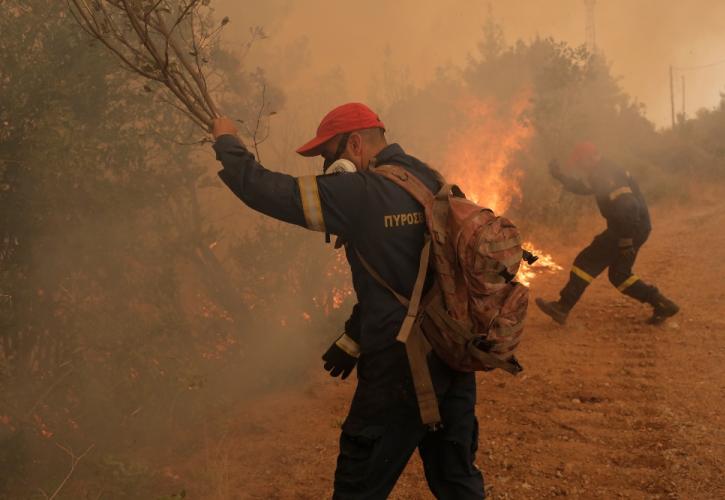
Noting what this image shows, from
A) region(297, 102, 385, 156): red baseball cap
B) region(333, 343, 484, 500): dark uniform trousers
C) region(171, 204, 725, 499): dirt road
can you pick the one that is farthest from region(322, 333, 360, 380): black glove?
region(171, 204, 725, 499): dirt road

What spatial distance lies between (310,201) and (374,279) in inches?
16.7

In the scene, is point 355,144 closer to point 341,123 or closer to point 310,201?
point 341,123

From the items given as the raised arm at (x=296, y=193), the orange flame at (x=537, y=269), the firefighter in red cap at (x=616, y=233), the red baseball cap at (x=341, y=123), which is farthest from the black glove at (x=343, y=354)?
the orange flame at (x=537, y=269)

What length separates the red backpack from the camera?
7.06 ft

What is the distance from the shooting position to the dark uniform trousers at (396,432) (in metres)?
2.29

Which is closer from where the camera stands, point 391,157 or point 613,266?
point 391,157

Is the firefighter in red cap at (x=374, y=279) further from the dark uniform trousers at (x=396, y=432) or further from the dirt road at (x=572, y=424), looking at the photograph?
the dirt road at (x=572, y=424)

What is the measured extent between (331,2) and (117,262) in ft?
53.4

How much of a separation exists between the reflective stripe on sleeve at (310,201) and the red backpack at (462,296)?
12.1 inches

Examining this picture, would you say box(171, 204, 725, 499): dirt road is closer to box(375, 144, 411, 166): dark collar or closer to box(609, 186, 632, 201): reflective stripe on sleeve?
box(609, 186, 632, 201): reflective stripe on sleeve

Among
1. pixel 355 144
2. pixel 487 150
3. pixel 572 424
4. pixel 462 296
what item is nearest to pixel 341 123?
pixel 355 144

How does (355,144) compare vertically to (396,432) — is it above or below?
above

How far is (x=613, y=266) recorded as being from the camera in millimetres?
5855

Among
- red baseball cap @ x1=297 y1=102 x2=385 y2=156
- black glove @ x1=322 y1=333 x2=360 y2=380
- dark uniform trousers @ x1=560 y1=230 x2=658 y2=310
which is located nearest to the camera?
red baseball cap @ x1=297 y1=102 x2=385 y2=156
